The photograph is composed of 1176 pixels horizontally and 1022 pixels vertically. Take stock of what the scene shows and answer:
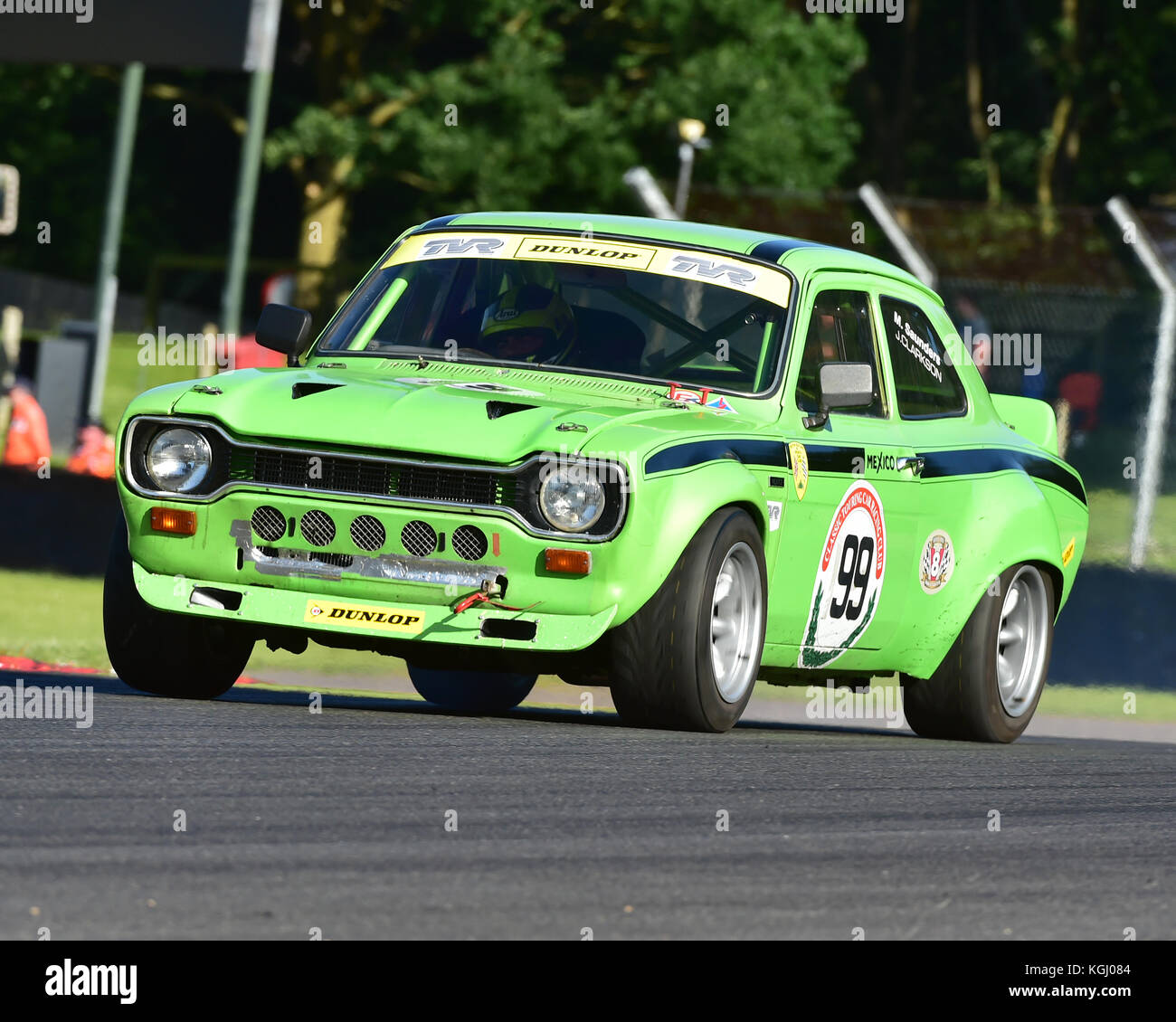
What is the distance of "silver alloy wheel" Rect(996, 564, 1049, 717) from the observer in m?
10.6

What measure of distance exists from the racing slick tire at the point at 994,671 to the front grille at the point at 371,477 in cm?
266

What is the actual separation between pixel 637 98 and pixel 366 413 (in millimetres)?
39219

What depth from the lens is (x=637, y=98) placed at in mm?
46938

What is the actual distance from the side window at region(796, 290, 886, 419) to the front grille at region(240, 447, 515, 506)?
1594 millimetres

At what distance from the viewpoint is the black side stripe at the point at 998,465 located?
9.94 meters

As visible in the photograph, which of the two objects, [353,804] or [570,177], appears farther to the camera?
[570,177]

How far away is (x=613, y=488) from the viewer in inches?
321

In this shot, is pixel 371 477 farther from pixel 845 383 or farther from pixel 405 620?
pixel 845 383

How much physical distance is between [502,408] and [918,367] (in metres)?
2.51

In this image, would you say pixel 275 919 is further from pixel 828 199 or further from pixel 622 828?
pixel 828 199

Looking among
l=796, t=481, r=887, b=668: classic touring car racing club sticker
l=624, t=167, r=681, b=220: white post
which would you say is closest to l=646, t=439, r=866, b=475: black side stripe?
l=796, t=481, r=887, b=668: classic touring car racing club sticker

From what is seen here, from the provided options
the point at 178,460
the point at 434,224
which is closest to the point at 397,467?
the point at 178,460
